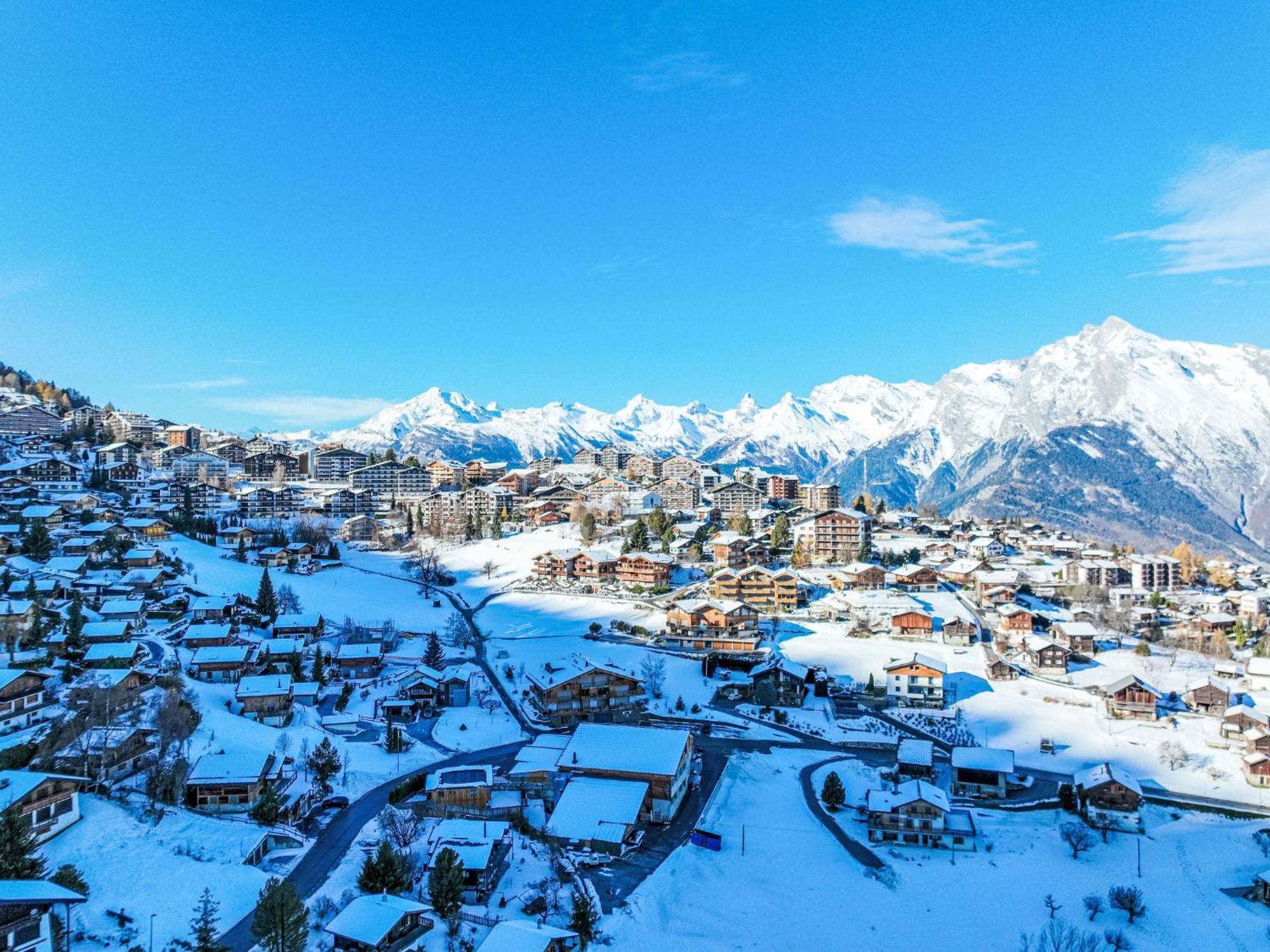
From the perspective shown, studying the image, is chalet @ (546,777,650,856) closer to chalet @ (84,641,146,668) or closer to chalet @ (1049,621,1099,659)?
chalet @ (84,641,146,668)

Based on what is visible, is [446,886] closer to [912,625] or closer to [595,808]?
[595,808]

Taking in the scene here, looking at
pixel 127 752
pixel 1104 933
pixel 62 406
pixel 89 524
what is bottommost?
pixel 1104 933

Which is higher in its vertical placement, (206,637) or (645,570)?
(645,570)

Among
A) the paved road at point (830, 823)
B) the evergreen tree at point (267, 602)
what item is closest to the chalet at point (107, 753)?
the evergreen tree at point (267, 602)

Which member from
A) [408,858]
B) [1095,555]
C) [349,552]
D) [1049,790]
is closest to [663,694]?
[1049,790]

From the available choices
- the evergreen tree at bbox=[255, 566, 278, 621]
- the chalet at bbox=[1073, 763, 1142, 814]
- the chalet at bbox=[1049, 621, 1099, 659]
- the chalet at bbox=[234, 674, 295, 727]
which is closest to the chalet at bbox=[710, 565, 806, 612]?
the chalet at bbox=[1049, 621, 1099, 659]

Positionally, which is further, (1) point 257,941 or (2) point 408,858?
(2) point 408,858

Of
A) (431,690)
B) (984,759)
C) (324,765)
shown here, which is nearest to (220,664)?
(431,690)

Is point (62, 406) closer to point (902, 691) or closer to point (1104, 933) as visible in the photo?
point (902, 691)
